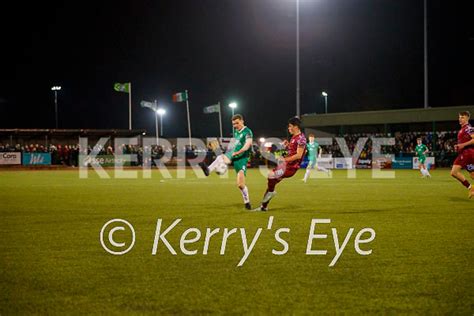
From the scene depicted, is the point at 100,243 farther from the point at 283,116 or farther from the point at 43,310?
the point at 283,116

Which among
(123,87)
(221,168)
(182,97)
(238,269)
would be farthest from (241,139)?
(123,87)

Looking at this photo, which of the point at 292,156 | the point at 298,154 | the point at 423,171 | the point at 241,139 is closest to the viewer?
the point at 298,154

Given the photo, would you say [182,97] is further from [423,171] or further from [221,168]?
[221,168]

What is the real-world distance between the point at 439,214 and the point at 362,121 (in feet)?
136

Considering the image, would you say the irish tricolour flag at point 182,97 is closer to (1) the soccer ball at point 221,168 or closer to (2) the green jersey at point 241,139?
(1) the soccer ball at point 221,168

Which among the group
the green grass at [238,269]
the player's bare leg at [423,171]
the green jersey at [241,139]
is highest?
the green jersey at [241,139]

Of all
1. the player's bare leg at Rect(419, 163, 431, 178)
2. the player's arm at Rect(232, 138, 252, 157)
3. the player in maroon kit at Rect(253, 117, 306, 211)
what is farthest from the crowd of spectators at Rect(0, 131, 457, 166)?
the player in maroon kit at Rect(253, 117, 306, 211)

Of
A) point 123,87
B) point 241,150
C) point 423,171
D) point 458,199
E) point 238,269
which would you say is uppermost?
point 123,87

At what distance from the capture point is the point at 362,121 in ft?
175

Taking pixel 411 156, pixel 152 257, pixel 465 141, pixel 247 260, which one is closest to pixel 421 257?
pixel 247 260

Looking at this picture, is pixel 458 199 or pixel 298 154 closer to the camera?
pixel 298 154

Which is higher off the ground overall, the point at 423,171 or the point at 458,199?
the point at 458,199

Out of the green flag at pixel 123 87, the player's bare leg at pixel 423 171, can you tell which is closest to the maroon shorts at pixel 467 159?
the player's bare leg at pixel 423 171

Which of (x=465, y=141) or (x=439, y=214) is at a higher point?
(x=465, y=141)
